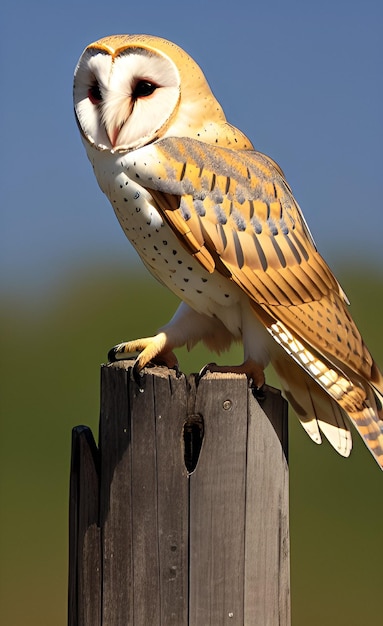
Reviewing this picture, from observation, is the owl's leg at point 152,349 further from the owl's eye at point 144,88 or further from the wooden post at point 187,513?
the owl's eye at point 144,88

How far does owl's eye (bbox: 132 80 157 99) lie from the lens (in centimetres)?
329

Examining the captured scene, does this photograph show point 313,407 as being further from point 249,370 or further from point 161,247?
point 161,247

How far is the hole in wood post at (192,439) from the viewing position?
2.76 meters

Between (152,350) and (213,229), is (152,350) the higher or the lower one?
the lower one

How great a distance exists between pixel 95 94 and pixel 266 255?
0.83 metres

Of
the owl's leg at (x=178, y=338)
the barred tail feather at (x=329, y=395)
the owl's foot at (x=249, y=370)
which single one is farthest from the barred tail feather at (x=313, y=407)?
the owl's leg at (x=178, y=338)

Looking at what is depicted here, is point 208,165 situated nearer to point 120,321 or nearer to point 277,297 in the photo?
point 277,297

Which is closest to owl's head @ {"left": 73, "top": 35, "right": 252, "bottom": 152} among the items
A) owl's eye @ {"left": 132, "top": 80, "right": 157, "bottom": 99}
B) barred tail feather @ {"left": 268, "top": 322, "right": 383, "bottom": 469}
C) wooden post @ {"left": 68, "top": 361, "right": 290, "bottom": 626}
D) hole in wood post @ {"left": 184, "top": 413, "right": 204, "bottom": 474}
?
owl's eye @ {"left": 132, "top": 80, "right": 157, "bottom": 99}

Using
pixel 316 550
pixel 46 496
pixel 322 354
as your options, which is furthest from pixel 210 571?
pixel 46 496

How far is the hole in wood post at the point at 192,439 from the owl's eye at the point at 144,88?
1201 mm

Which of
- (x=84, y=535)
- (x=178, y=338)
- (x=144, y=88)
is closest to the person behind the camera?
(x=84, y=535)

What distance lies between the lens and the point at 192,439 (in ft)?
9.15

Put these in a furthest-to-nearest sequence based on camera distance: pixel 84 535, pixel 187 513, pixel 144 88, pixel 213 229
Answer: pixel 144 88 < pixel 213 229 < pixel 84 535 < pixel 187 513

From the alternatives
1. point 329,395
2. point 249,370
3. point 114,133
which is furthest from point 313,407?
point 114,133
